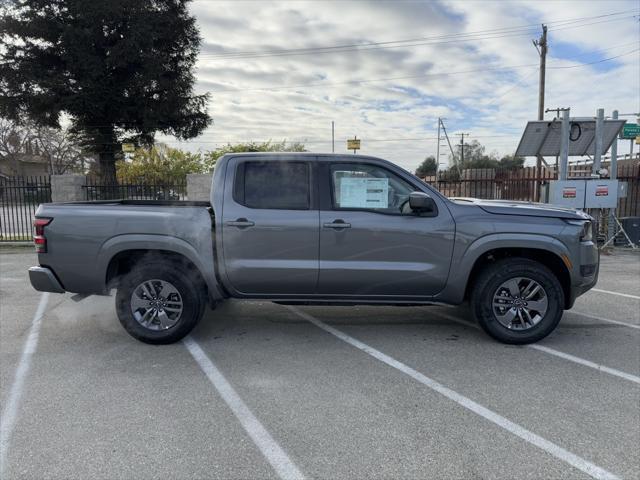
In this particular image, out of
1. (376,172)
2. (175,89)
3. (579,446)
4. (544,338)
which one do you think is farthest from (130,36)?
(579,446)

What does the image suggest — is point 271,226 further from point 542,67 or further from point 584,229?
point 542,67

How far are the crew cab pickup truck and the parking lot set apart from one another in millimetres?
468

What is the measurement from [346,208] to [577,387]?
2.46 metres

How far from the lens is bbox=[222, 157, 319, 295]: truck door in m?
4.39

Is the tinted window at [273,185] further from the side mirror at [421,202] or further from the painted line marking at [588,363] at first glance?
the painted line marking at [588,363]

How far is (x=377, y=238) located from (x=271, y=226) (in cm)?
103

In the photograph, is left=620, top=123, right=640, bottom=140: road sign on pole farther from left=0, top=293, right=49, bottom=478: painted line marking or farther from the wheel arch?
left=0, top=293, right=49, bottom=478: painted line marking

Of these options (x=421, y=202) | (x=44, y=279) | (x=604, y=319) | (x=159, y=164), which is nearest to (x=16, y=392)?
(x=44, y=279)

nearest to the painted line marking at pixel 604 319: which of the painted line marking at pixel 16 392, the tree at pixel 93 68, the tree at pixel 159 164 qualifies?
the painted line marking at pixel 16 392

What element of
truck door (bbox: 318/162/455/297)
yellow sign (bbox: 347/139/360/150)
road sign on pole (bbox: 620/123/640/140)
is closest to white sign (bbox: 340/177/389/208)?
truck door (bbox: 318/162/455/297)

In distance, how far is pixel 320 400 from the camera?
3.38 meters

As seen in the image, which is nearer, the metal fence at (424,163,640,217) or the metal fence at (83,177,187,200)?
the metal fence at (424,163,640,217)

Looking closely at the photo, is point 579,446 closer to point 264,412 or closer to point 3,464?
point 264,412

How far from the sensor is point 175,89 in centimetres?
2033
